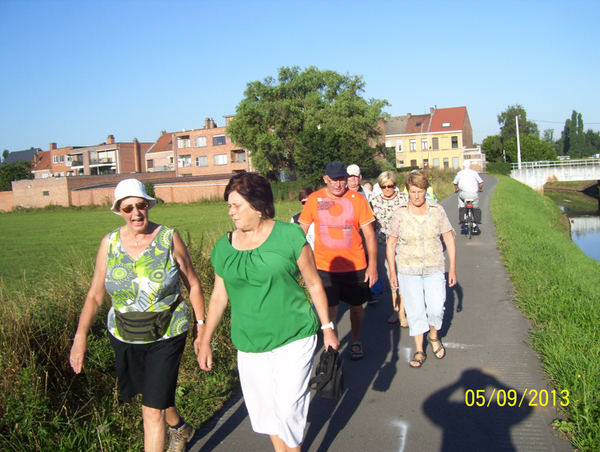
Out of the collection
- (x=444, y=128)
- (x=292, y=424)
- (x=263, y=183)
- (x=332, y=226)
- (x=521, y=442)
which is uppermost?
(x=444, y=128)

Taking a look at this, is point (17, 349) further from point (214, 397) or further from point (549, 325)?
point (549, 325)

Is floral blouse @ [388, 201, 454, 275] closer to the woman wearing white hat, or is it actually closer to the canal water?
the woman wearing white hat

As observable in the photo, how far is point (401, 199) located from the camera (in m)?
6.88

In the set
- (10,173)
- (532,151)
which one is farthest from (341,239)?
(10,173)

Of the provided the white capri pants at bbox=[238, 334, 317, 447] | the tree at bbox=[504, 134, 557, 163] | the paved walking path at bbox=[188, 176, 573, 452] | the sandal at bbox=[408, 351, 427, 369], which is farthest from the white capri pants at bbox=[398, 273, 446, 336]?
the tree at bbox=[504, 134, 557, 163]

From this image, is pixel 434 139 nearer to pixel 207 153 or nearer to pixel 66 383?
pixel 207 153

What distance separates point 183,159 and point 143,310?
83.9m

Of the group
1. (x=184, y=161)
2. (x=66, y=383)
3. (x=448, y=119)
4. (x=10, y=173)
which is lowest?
(x=66, y=383)

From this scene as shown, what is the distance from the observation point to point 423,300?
5391mm

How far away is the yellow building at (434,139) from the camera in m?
80.8

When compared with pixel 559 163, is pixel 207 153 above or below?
above

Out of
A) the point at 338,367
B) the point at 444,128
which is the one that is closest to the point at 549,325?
the point at 338,367

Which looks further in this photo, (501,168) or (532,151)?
(532,151)

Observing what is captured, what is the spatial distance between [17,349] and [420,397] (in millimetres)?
3325
